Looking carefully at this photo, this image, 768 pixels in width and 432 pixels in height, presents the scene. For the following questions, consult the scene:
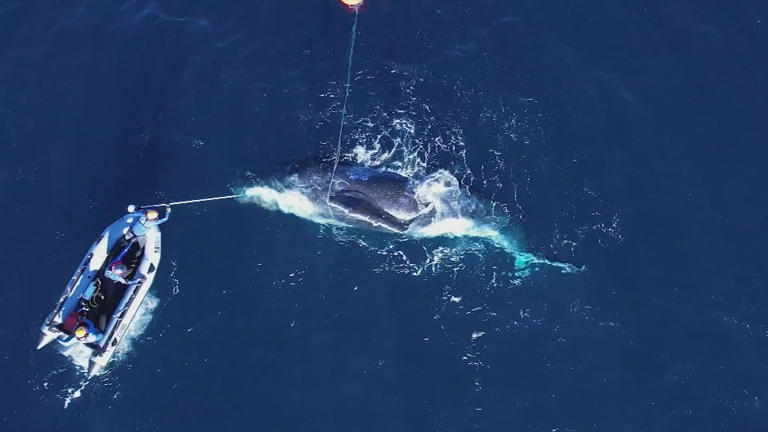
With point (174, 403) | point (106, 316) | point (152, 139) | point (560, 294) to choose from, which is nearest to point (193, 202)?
point (152, 139)

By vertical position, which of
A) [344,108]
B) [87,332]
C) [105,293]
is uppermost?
[344,108]

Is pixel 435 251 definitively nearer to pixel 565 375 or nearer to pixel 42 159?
pixel 565 375

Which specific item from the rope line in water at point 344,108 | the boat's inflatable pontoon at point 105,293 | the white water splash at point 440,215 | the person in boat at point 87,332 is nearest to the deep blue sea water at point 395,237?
the rope line in water at point 344,108

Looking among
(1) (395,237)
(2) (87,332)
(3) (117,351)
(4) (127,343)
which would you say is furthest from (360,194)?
(2) (87,332)

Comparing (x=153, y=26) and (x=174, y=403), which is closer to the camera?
(x=174, y=403)

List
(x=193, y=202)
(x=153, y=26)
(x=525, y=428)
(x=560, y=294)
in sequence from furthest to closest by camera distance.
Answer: (x=153, y=26) < (x=193, y=202) < (x=560, y=294) < (x=525, y=428)

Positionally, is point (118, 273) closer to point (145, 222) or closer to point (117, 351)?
point (145, 222)

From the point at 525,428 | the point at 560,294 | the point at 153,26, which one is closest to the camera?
the point at 525,428
